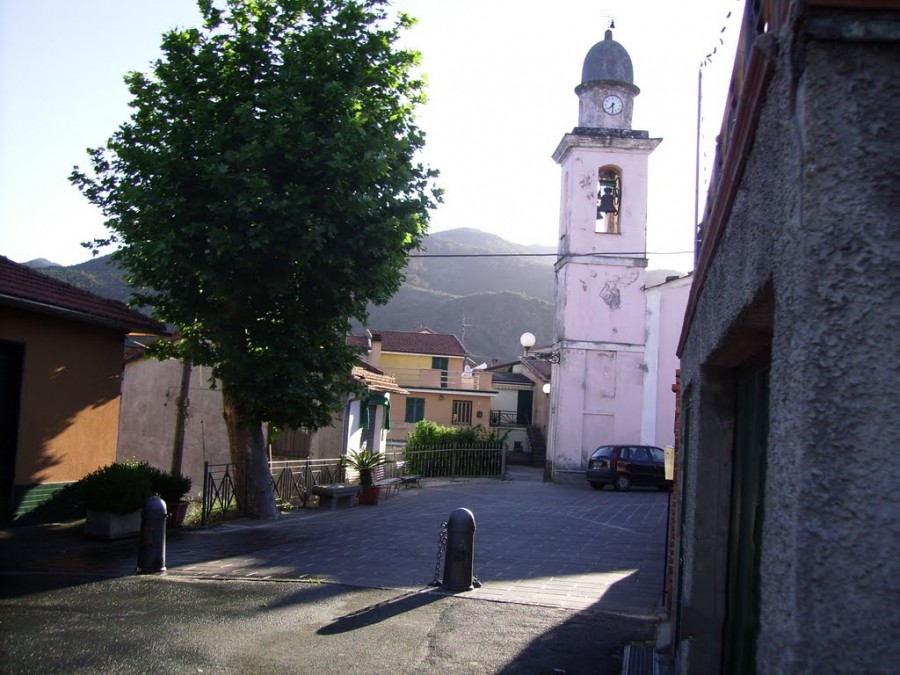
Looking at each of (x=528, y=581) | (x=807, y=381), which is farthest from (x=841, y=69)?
(x=528, y=581)

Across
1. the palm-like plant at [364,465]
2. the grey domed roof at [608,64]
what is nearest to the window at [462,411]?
the grey domed roof at [608,64]

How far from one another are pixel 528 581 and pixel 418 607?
2.10m

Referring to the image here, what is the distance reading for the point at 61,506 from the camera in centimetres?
1291

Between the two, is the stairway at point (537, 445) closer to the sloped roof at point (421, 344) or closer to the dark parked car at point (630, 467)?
the sloped roof at point (421, 344)

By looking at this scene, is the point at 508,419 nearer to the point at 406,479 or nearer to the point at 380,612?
the point at 406,479

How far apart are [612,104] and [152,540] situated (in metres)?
27.0

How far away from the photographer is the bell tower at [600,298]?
31703 millimetres

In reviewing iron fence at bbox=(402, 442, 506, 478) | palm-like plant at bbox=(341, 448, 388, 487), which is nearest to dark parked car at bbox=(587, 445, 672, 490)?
iron fence at bbox=(402, 442, 506, 478)

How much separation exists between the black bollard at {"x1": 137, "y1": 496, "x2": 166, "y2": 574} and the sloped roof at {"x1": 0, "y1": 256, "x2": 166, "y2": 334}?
3645mm

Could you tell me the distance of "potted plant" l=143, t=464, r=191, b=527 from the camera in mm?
13367

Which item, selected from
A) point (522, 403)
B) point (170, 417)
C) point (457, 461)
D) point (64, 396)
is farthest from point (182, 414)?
point (522, 403)

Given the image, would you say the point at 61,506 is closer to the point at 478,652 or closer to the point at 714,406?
the point at 478,652

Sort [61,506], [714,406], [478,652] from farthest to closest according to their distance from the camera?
[61,506]
[478,652]
[714,406]

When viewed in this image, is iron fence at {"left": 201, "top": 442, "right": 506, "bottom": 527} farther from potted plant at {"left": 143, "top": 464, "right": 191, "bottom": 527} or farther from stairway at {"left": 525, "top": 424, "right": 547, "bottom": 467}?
stairway at {"left": 525, "top": 424, "right": 547, "bottom": 467}
